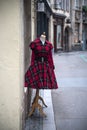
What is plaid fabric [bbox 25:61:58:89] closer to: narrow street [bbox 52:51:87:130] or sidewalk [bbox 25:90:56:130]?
sidewalk [bbox 25:90:56:130]

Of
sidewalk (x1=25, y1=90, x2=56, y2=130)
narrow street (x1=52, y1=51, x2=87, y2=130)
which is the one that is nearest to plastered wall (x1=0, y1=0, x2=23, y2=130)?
sidewalk (x1=25, y1=90, x2=56, y2=130)

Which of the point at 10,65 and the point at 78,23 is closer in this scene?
the point at 10,65

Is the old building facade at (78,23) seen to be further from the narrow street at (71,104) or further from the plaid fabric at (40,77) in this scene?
the plaid fabric at (40,77)

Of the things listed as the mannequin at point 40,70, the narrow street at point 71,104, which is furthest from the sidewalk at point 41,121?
the mannequin at point 40,70

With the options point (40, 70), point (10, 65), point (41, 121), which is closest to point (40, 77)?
point (40, 70)

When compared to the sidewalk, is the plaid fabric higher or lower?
higher

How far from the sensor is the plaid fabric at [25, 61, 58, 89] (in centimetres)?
820

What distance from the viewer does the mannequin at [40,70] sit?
823 centimetres

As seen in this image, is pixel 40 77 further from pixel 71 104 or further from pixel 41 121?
pixel 71 104

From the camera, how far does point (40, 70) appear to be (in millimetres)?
8320

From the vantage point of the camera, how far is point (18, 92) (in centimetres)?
661

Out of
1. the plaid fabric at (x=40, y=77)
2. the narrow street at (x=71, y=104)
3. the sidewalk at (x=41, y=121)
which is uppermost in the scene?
the plaid fabric at (x=40, y=77)

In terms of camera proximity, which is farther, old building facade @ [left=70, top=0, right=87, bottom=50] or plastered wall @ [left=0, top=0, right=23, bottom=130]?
old building facade @ [left=70, top=0, right=87, bottom=50]

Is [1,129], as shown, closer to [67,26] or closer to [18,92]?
[18,92]
